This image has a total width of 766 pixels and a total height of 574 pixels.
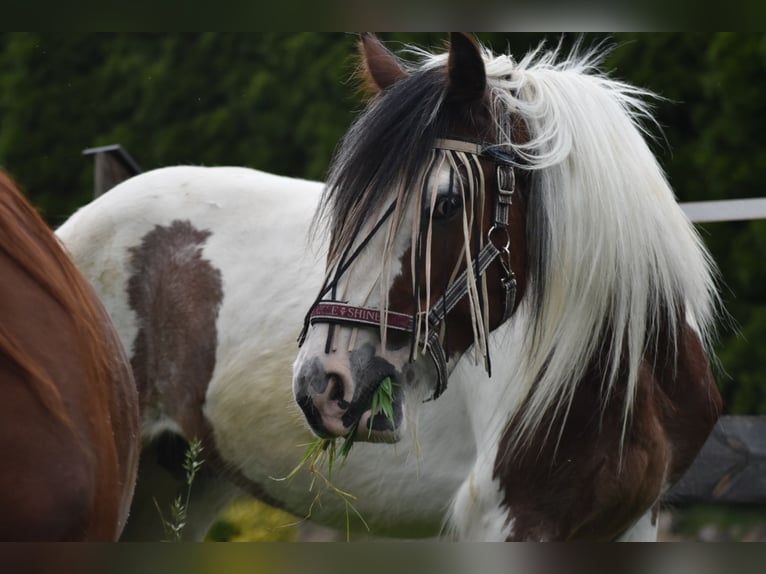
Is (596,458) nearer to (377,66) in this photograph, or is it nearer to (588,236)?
(588,236)

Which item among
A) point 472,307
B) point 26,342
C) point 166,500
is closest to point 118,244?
point 166,500

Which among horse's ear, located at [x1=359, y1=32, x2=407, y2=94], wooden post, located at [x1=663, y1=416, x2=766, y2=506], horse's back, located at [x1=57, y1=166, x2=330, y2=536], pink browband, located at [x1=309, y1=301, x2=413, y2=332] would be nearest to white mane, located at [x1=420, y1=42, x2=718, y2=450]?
horse's ear, located at [x1=359, y1=32, x2=407, y2=94]

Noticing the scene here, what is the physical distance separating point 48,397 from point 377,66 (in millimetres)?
1356

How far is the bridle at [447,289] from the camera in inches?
78.8

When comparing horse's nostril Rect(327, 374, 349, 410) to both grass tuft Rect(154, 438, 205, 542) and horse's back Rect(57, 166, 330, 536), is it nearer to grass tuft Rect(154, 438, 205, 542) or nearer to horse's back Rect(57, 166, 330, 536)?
grass tuft Rect(154, 438, 205, 542)

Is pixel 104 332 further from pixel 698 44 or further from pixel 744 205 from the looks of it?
pixel 698 44

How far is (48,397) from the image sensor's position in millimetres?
1383

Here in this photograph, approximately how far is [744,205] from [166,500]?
247cm

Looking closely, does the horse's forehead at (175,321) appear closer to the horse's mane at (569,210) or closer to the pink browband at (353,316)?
the horse's mane at (569,210)

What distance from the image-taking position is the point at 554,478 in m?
2.50

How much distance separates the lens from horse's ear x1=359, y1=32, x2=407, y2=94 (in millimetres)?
2461

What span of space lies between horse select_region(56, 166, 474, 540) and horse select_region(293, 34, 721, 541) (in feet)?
2.81

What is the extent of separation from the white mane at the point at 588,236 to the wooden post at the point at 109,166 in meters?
2.34

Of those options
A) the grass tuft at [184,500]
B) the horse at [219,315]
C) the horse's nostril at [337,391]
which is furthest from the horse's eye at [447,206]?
the horse at [219,315]
